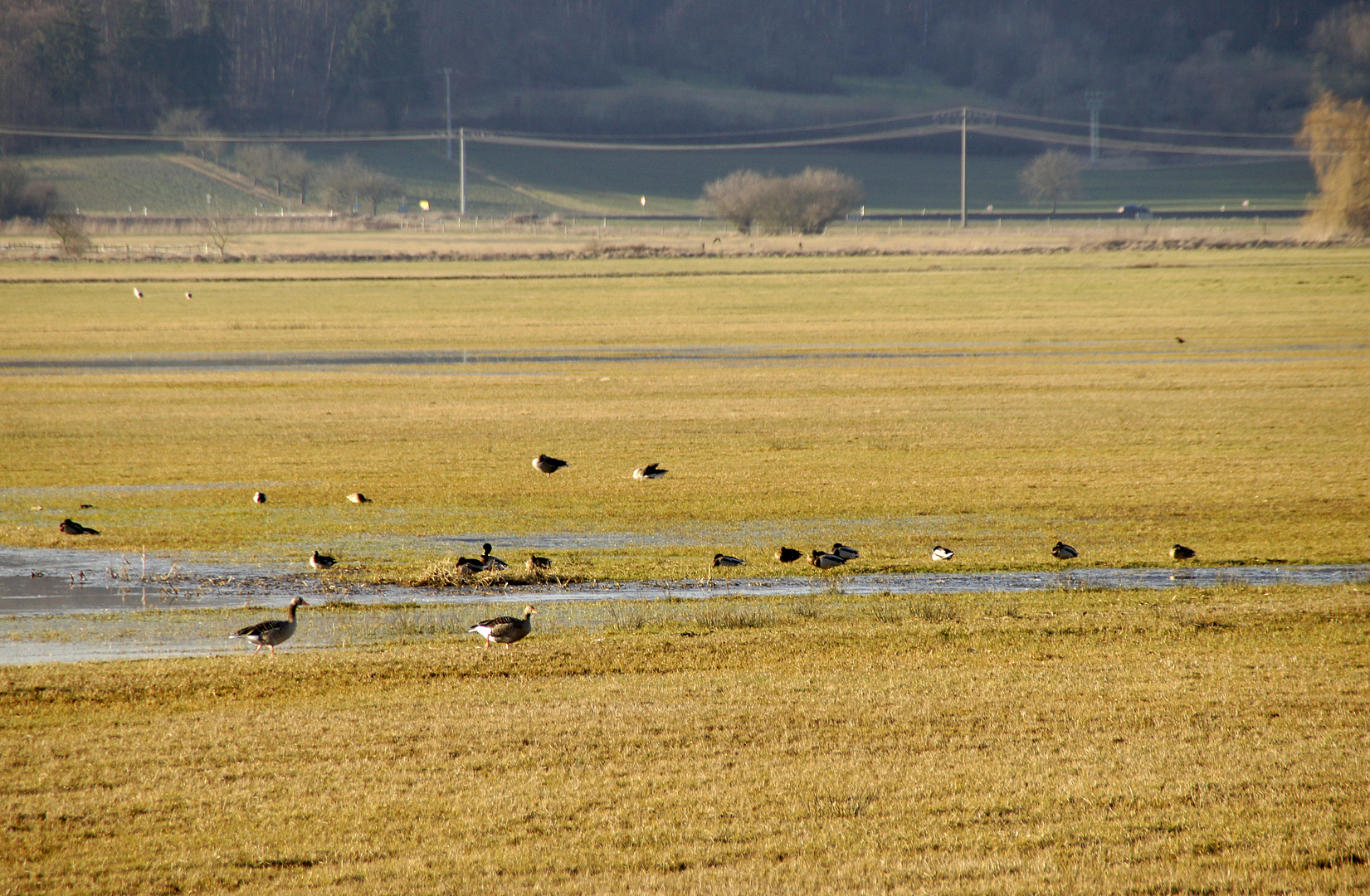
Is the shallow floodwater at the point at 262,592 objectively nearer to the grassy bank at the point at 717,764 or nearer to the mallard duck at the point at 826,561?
the mallard duck at the point at 826,561

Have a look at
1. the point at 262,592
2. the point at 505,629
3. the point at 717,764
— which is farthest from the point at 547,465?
the point at 717,764

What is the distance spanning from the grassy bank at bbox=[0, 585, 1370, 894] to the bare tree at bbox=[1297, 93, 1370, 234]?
305 feet

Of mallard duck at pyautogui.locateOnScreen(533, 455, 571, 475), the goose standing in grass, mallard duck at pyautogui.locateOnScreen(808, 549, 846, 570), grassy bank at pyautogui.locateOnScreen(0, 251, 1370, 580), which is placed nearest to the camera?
mallard duck at pyautogui.locateOnScreen(808, 549, 846, 570)

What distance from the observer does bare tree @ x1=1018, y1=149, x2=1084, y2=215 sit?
164 meters

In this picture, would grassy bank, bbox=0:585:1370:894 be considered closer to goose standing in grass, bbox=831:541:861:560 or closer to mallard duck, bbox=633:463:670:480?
goose standing in grass, bbox=831:541:861:560

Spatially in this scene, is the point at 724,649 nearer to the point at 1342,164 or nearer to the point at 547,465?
the point at 547,465

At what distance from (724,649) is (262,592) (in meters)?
5.70

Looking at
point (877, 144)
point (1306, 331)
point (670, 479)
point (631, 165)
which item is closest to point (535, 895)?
point (670, 479)

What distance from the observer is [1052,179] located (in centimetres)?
16338

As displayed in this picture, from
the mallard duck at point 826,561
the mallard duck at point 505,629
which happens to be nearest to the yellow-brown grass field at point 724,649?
the mallard duck at point 505,629

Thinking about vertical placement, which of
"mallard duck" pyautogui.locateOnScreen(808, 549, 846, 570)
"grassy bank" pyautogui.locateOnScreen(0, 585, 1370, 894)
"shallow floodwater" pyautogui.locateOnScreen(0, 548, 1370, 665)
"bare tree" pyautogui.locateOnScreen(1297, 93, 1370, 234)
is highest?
"bare tree" pyautogui.locateOnScreen(1297, 93, 1370, 234)

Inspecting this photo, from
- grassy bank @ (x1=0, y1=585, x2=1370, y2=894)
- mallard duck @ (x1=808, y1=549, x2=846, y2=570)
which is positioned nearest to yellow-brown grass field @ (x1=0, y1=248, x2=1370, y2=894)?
grassy bank @ (x1=0, y1=585, x2=1370, y2=894)

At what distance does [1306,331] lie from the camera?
45.4m

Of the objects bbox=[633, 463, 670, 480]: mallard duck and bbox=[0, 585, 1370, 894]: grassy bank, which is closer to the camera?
bbox=[0, 585, 1370, 894]: grassy bank
